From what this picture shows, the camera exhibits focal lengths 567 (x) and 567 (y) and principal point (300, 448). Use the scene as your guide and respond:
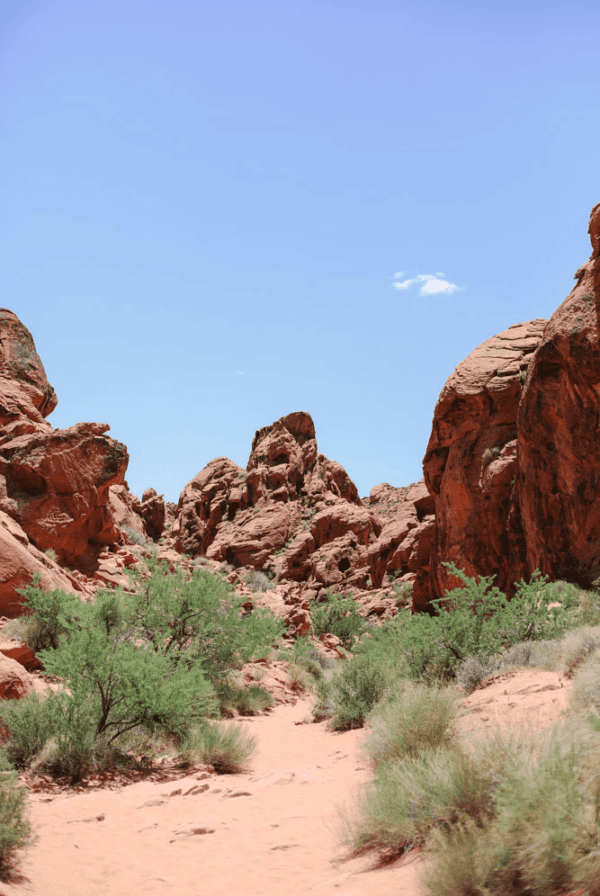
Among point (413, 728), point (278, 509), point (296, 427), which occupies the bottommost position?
point (413, 728)

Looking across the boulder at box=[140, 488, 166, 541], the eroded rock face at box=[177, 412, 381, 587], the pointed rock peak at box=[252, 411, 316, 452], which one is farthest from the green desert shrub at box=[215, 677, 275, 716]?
the boulder at box=[140, 488, 166, 541]

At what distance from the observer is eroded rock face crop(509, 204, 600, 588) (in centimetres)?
1576

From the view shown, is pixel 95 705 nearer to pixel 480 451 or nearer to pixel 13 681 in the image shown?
pixel 13 681

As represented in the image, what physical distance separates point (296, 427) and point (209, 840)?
4237 centimetres

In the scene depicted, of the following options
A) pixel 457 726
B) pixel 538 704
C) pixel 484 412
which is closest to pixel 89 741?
pixel 457 726

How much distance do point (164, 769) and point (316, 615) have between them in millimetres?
18127

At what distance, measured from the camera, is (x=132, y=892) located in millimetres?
4582

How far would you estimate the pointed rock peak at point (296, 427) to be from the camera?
47438 mm

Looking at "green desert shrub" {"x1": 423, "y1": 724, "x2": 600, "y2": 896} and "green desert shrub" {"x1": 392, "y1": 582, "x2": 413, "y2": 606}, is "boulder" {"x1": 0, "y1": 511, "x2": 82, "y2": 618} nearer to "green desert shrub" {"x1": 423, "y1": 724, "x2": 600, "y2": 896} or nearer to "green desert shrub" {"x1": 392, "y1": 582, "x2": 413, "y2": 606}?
"green desert shrub" {"x1": 423, "y1": 724, "x2": 600, "y2": 896}

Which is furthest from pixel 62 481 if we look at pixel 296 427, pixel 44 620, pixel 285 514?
pixel 296 427

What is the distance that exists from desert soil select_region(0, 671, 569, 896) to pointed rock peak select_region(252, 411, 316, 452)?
38905 mm

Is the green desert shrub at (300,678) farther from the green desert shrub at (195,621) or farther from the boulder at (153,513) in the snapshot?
the boulder at (153,513)

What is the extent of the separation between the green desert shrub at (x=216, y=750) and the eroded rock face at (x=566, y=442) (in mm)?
10157

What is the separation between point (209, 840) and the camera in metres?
5.67
